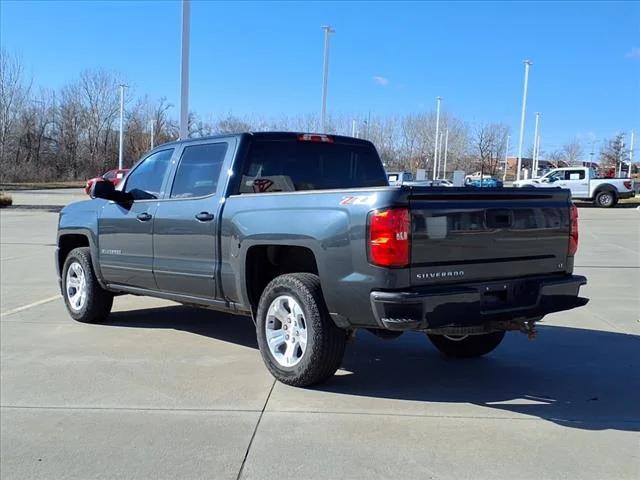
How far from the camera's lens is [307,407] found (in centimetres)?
448

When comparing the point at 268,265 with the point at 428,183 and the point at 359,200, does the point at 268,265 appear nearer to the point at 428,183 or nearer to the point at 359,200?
the point at 359,200

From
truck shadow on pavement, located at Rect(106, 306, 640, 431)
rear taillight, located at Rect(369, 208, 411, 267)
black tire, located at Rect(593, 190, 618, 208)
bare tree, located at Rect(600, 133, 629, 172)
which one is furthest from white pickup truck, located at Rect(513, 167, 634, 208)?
bare tree, located at Rect(600, 133, 629, 172)

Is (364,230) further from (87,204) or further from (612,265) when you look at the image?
(612,265)

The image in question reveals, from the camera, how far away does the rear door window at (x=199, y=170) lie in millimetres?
5707

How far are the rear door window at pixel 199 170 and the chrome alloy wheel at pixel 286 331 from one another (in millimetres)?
1342

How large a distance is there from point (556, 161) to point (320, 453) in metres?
112

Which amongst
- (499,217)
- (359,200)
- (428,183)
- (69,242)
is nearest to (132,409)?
(359,200)

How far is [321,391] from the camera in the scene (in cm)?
483

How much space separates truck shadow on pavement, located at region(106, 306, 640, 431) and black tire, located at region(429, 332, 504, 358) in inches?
3.5

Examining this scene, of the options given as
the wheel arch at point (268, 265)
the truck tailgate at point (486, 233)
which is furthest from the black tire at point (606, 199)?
the wheel arch at point (268, 265)

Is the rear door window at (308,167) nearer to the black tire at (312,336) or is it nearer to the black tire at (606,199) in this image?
the black tire at (312,336)

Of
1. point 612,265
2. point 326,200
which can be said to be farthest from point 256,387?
point 612,265

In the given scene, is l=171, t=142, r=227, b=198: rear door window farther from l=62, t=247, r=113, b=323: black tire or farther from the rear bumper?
the rear bumper

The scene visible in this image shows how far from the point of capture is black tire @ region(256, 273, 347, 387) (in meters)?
4.57
